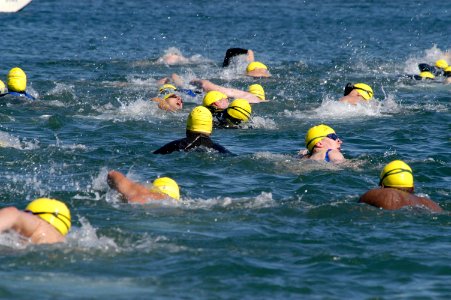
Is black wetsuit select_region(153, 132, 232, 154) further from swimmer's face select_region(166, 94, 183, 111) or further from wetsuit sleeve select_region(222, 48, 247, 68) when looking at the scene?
wetsuit sleeve select_region(222, 48, 247, 68)

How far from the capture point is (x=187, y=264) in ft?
33.1

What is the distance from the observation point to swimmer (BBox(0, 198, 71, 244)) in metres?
9.83

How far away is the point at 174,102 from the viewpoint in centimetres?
2020

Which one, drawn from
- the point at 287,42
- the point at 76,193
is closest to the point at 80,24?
the point at 287,42

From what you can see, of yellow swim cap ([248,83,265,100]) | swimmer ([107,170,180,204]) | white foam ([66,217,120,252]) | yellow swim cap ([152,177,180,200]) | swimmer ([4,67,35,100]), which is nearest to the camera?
white foam ([66,217,120,252])

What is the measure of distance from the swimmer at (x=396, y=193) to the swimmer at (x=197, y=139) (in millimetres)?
3672

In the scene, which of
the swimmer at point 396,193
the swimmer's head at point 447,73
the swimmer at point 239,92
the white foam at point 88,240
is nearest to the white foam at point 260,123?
the swimmer at point 239,92

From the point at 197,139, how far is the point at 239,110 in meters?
Answer: 2.95

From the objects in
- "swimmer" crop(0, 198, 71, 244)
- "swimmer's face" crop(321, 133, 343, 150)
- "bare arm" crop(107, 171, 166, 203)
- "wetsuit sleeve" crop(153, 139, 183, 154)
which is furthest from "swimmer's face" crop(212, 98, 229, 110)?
"swimmer" crop(0, 198, 71, 244)

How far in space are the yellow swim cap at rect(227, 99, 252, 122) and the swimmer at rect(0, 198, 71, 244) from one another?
8464 mm

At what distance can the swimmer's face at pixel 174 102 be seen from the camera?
2014 cm

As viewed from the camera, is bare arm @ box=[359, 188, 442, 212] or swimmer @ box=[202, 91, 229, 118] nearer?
bare arm @ box=[359, 188, 442, 212]

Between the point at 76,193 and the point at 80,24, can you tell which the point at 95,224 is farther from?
the point at 80,24

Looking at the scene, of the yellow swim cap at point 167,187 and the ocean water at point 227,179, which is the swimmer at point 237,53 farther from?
the yellow swim cap at point 167,187
